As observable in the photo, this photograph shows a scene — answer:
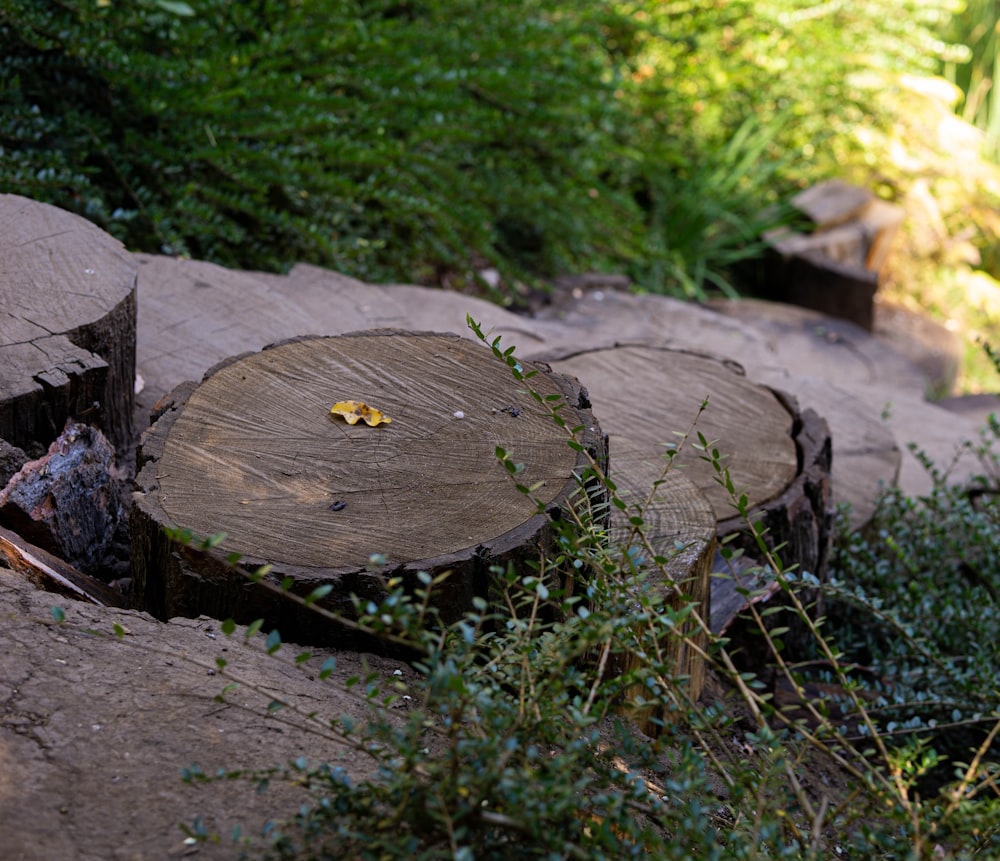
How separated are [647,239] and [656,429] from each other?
360cm

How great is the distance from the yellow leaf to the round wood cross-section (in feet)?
0.04

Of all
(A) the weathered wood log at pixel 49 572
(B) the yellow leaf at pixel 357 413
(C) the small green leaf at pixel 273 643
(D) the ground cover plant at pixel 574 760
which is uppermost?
(B) the yellow leaf at pixel 357 413

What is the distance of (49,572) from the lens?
77.3 inches

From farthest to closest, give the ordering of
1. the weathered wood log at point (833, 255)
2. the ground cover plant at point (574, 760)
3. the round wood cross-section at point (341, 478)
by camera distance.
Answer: the weathered wood log at point (833, 255)
the round wood cross-section at point (341, 478)
the ground cover plant at point (574, 760)

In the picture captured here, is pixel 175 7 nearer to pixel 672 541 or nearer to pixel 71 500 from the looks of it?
pixel 71 500

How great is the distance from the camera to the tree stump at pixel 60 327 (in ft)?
7.07

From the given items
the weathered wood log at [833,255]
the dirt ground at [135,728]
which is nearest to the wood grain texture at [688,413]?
the dirt ground at [135,728]

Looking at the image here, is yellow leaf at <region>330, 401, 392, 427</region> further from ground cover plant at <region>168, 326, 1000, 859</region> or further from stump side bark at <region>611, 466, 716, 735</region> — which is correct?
stump side bark at <region>611, 466, 716, 735</region>

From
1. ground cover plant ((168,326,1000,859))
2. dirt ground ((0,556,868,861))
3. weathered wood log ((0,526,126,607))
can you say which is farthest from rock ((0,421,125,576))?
ground cover plant ((168,326,1000,859))

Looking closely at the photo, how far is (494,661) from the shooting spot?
1562mm

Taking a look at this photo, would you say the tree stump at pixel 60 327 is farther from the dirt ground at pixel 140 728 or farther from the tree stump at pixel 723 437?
the tree stump at pixel 723 437

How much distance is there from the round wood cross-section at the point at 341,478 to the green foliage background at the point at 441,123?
1503 millimetres

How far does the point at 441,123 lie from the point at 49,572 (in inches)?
119

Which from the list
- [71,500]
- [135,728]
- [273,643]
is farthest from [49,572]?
[273,643]
